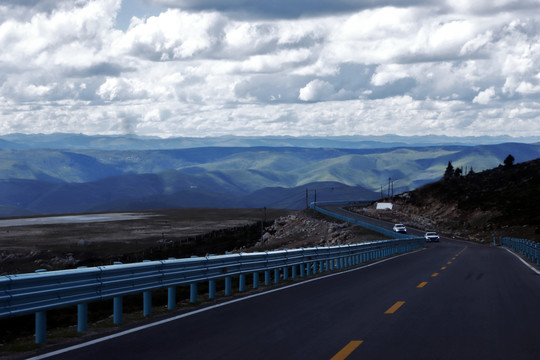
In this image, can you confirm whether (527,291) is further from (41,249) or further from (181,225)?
(181,225)

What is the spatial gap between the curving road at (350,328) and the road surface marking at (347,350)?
1cm

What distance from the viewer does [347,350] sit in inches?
362

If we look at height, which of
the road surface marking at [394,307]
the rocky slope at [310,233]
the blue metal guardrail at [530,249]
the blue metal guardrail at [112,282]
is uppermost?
the blue metal guardrail at [112,282]

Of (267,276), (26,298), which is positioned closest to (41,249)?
(267,276)

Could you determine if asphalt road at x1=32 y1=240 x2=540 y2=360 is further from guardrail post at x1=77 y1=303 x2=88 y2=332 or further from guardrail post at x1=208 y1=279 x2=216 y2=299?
guardrail post at x1=77 y1=303 x2=88 y2=332

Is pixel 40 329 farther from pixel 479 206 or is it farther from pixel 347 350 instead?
pixel 479 206

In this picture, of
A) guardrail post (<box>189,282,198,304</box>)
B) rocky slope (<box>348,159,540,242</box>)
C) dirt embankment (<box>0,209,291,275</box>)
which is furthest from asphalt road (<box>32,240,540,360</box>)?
rocky slope (<box>348,159,540,242</box>)

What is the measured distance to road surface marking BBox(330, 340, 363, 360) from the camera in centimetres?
873

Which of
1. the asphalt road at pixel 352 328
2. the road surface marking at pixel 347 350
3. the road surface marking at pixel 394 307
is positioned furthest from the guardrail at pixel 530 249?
the road surface marking at pixel 347 350

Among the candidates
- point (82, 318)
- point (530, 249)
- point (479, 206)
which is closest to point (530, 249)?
point (530, 249)

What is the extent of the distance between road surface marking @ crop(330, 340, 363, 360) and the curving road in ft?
0.04

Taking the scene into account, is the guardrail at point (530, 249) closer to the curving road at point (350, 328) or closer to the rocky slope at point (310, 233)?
the curving road at point (350, 328)

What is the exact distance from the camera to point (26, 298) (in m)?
9.86

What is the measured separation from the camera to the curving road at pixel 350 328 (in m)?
9.12
